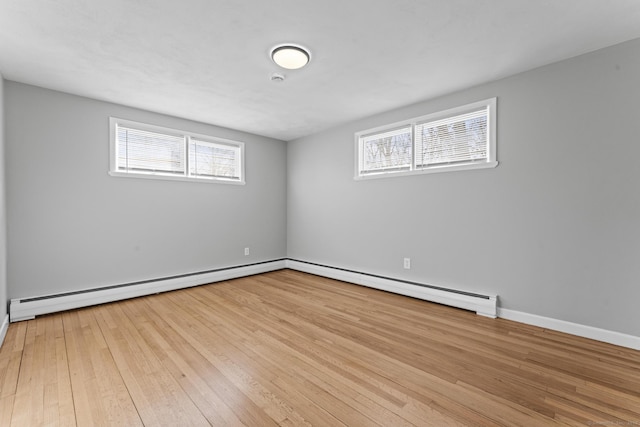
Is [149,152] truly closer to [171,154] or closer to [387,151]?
[171,154]

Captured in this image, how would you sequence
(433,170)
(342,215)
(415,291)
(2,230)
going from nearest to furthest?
(2,230) < (433,170) < (415,291) < (342,215)

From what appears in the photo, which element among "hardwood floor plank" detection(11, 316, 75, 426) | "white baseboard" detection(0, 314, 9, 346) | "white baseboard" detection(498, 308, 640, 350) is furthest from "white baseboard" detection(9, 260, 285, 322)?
"white baseboard" detection(498, 308, 640, 350)

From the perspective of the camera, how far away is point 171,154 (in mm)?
4133

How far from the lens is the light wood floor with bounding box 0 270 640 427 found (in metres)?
1.53

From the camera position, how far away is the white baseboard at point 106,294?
293 cm

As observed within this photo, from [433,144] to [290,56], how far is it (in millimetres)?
2092

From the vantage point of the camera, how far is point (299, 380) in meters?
1.84

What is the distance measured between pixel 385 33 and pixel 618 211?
2475mm

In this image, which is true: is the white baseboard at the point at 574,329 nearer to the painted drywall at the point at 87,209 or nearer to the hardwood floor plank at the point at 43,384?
the hardwood floor plank at the point at 43,384

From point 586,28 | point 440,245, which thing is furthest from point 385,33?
point 440,245

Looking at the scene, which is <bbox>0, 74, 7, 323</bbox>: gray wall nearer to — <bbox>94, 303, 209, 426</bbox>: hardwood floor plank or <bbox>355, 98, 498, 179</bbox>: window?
<bbox>94, 303, 209, 426</bbox>: hardwood floor plank

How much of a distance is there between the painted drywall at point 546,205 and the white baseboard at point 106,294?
2.66m

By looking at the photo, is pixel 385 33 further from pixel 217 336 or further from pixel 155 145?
pixel 155 145

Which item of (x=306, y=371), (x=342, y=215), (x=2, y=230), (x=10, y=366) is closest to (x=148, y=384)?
(x=306, y=371)
